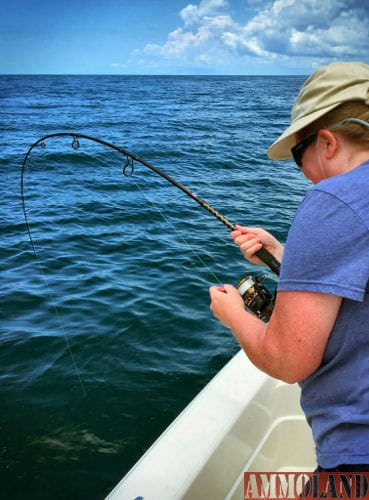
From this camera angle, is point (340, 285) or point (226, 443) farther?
point (226, 443)

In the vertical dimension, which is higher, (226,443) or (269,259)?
(269,259)

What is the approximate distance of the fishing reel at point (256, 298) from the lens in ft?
5.43

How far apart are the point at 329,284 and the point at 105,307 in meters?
4.16

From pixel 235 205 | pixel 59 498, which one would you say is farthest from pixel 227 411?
pixel 235 205

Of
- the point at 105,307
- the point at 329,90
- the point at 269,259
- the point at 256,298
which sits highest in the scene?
the point at 329,90

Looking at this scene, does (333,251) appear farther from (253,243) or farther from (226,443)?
(226,443)

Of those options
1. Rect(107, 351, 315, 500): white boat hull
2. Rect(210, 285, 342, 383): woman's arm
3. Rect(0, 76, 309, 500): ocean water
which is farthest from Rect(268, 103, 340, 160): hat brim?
Rect(0, 76, 309, 500): ocean water

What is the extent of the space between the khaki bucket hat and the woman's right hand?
21.6 inches

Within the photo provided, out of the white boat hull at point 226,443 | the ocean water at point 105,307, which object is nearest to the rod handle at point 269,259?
the white boat hull at point 226,443

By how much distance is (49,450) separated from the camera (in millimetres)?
3148

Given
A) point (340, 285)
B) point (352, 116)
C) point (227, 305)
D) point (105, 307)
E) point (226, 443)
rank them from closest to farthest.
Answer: point (340, 285)
point (352, 116)
point (227, 305)
point (226, 443)
point (105, 307)

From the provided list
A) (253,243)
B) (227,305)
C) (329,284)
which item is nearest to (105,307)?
(253,243)

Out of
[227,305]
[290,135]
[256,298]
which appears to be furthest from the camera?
[256,298]

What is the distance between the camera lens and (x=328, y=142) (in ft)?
3.80
